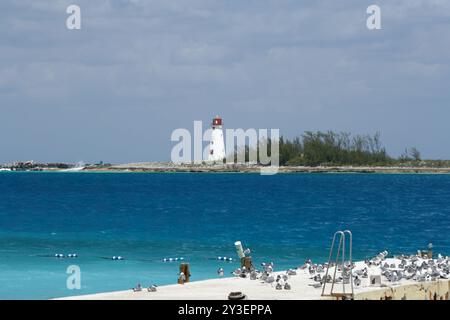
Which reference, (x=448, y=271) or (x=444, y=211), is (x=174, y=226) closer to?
(x=444, y=211)

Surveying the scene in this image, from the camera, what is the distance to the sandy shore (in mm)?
20125

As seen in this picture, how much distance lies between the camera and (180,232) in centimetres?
6194

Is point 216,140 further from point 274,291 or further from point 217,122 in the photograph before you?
point 274,291

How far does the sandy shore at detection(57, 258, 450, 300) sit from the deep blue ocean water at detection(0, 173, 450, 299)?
31.3 ft

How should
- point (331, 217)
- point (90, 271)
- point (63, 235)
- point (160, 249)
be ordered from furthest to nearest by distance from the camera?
1. point (331, 217)
2. point (63, 235)
3. point (160, 249)
4. point (90, 271)

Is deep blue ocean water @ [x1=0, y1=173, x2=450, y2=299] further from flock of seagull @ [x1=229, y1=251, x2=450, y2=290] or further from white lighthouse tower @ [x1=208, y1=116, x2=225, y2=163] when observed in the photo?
white lighthouse tower @ [x1=208, y1=116, x2=225, y2=163]

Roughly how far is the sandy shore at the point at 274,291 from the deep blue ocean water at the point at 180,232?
954cm

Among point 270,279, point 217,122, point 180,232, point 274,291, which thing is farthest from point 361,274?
point 217,122

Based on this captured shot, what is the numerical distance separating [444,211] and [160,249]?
44.3 m

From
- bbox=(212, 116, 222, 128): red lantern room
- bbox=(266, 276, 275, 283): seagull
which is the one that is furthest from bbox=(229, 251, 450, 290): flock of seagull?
bbox=(212, 116, 222, 128): red lantern room

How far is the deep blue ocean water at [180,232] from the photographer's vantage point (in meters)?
36.8

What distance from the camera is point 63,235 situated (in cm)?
5981

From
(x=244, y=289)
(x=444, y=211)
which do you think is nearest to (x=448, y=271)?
(x=244, y=289)
